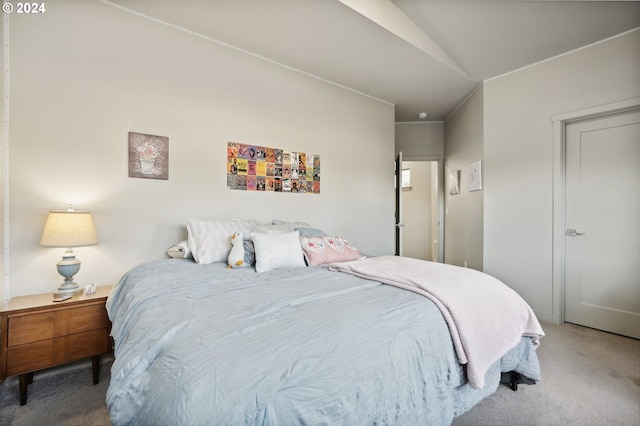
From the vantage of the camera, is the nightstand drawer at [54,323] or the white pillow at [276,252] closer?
the nightstand drawer at [54,323]

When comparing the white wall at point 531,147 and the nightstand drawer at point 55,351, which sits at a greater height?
the white wall at point 531,147

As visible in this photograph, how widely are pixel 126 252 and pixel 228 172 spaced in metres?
1.06

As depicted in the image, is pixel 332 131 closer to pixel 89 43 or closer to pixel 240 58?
pixel 240 58

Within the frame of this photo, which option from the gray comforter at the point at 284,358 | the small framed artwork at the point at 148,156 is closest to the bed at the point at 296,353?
the gray comforter at the point at 284,358

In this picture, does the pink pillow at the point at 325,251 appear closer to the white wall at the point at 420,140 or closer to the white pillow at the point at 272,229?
the white pillow at the point at 272,229

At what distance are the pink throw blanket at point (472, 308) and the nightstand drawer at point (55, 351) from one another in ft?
5.58

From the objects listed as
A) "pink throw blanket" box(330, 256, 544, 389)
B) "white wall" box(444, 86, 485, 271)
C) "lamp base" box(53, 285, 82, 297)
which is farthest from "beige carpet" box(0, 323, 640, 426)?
"white wall" box(444, 86, 485, 271)

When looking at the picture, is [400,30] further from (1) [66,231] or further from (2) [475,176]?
(1) [66,231]

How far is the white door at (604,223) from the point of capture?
96.3 inches

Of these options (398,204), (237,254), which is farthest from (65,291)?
(398,204)

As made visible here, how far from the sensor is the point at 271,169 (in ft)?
9.48

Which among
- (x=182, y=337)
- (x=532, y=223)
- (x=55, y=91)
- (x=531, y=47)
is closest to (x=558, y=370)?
(x=532, y=223)

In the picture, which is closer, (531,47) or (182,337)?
(182,337)

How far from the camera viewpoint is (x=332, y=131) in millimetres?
3373
